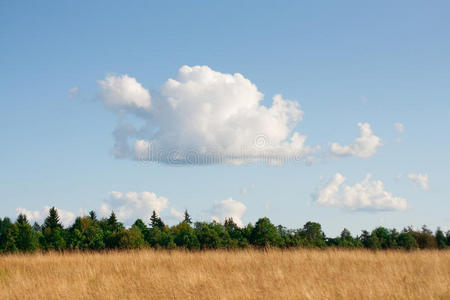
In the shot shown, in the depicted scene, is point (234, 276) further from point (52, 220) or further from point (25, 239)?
point (52, 220)

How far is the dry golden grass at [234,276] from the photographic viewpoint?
322 inches

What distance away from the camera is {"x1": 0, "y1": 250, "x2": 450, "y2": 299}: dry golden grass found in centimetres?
818

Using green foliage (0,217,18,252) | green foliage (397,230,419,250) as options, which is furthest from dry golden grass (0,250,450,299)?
green foliage (397,230,419,250)

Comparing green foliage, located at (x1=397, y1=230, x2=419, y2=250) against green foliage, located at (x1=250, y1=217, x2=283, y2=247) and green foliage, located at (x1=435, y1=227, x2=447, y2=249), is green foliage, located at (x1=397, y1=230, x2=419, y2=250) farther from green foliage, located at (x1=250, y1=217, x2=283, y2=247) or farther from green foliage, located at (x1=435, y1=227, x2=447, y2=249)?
green foliage, located at (x1=250, y1=217, x2=283, y2=247)

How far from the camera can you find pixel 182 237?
1651 inches

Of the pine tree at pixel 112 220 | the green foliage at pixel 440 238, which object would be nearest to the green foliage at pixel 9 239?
the pine tree at pixel 112 220

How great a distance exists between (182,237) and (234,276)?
32.6 meters

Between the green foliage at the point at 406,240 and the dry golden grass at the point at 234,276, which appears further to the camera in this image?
the green foliage at the point at 406,240

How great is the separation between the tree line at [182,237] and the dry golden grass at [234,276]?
10.8 m

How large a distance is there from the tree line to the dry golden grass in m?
10.8

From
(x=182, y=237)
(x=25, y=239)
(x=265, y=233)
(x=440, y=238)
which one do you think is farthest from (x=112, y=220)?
(x=440, y=238)

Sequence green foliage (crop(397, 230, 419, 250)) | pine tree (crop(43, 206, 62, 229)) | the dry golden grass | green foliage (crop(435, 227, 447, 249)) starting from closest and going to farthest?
the dry golden grass < green foliage (crop(397, 230, 419, 250)) < green foliage (crop(435, 227, 447, 249)) < pine tree (crop(43, 206, 62, 229))

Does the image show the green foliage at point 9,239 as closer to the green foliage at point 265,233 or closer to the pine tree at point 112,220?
the pine tree at point 112,220

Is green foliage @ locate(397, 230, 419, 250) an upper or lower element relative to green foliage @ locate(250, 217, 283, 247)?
lower
